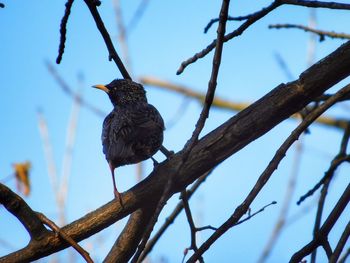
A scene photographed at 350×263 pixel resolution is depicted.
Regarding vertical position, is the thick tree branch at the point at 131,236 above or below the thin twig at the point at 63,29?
below

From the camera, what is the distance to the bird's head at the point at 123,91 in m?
5.89

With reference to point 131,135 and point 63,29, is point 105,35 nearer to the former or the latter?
point 63,29

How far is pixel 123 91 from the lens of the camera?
6000 millimetres

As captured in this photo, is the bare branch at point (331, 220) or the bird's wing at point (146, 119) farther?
the bird's wing at point (146, 119)

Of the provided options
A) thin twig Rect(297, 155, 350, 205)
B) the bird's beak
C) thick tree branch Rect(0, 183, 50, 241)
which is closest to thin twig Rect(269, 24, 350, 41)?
thin twig Rect(297, 155, 350, 205)

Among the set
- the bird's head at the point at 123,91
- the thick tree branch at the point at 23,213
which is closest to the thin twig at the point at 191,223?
the thick tree branch at the point at 23,213

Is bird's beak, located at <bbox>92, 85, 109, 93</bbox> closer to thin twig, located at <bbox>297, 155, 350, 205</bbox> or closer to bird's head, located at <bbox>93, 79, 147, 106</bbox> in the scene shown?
bird's head, located at <bbox>93, 79, 147, 106</bbox>

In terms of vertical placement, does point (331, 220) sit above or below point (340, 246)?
above

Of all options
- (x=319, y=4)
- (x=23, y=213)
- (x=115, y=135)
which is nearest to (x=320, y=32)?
(x=319, y=4)

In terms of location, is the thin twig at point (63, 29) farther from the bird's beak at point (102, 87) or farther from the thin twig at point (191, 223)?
the bird's beak at point (102, 87)

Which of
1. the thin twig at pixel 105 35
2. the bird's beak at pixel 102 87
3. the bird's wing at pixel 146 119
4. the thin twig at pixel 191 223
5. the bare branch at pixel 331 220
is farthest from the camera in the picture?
the bird's beak at pixel 102 87

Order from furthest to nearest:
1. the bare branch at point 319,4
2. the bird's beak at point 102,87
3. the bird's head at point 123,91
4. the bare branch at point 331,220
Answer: the bird's beak at point 102,87 → the bird's head at point 123,91 → the bare branch at point 319,4 → the bare branch at point 331,220

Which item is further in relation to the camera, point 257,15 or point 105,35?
point 105,35

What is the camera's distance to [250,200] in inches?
130
